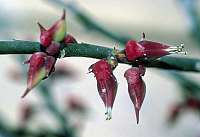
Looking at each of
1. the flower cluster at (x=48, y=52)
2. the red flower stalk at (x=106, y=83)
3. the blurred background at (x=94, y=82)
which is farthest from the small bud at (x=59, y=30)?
the blurred background at (x=94, y=82)


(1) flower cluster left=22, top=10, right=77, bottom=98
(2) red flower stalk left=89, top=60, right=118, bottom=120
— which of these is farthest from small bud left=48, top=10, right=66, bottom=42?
(2) red flower stalk left=89, top=60, right=118, bottom=120

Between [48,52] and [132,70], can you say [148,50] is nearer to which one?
[132,70]

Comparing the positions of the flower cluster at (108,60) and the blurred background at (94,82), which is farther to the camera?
the blurred background at (94,82)

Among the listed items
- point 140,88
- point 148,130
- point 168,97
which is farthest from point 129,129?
point 140,88

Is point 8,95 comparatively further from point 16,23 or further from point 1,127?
point 1,127

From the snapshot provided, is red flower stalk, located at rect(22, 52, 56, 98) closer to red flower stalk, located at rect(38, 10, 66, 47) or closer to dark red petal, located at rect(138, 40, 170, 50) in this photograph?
red flower stalk, located at rect(38, 10, 66, 47)

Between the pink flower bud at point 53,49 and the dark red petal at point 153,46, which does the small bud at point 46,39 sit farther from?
the dark red petal at point 153,46

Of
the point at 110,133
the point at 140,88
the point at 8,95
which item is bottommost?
the point at 110,133
